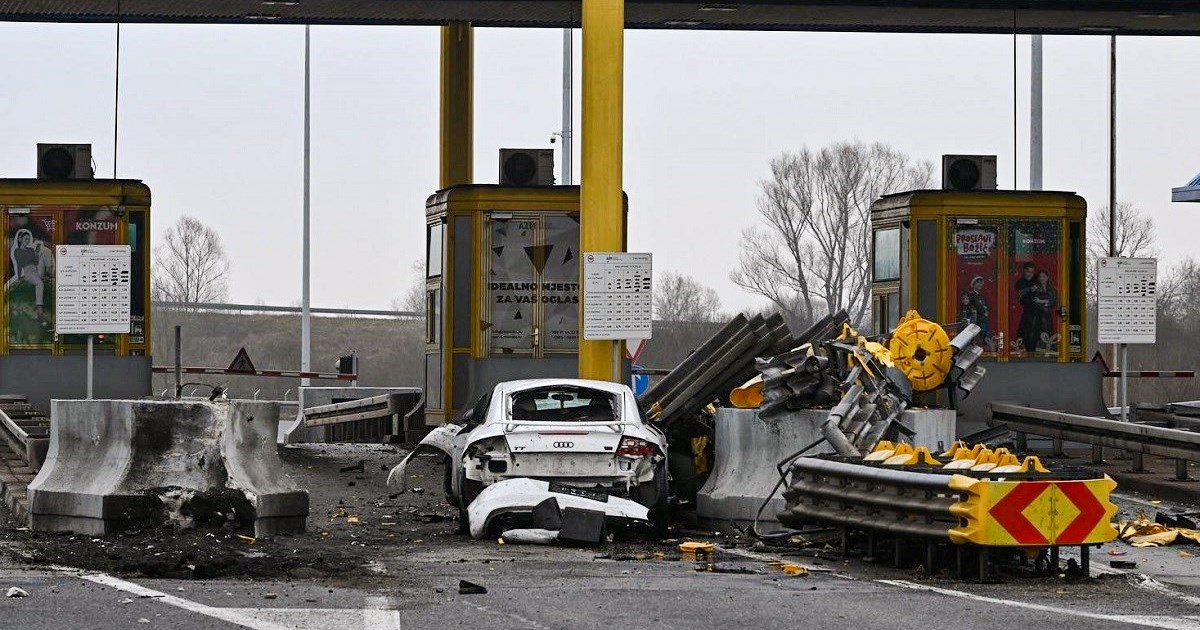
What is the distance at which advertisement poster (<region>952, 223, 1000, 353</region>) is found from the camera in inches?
943

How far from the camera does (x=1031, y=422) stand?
21.2m

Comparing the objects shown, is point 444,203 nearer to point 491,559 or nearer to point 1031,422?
point 1031,422

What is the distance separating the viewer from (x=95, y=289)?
1881 centimetres

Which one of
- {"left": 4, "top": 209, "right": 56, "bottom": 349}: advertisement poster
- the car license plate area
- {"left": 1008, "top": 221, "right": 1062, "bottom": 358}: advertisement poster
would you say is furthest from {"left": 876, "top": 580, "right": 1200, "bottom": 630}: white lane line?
{"left": 4, "top": 209, "right": 56, "bottom": 349}: advertisement poster

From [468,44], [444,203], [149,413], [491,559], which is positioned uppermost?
[468,44]

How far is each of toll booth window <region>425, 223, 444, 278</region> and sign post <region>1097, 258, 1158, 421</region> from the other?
8.22 m

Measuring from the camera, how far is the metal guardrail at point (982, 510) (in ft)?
37.2

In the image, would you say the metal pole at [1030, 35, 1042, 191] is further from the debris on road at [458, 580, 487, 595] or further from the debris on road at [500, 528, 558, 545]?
the debris on road at [458, 580, 487, 595]

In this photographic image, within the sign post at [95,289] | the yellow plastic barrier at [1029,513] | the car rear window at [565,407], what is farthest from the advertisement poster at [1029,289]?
the yellow plastic barrier at [1029,513]

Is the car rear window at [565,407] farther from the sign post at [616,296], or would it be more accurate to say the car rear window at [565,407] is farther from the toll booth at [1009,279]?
the toll booth at [1009,279]

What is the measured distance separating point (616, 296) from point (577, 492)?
5.83 metres

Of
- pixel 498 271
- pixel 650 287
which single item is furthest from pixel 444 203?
pixel 650 287

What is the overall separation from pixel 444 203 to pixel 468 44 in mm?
7008

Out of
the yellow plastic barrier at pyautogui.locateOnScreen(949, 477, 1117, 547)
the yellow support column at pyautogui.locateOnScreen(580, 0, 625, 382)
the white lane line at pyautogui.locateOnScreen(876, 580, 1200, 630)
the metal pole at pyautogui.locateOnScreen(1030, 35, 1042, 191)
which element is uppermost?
the metal pole at pyautogui.locateOnScreen(1030, 35, 1042, 191)
